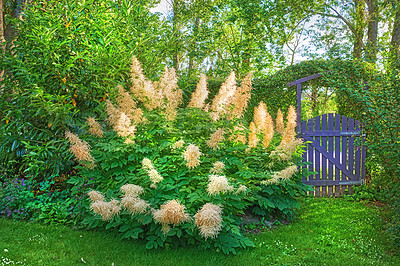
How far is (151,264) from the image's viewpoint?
3068 mm

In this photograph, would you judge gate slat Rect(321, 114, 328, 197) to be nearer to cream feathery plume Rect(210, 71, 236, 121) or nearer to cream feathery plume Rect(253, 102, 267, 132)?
cream feathery plume Rect(253, 102, 267, 132)

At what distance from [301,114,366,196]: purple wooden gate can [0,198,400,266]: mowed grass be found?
194cm

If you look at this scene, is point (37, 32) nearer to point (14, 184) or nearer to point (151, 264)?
point (14, 184)

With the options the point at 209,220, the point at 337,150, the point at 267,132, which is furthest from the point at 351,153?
the point at 209,220

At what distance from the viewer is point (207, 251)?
336cm

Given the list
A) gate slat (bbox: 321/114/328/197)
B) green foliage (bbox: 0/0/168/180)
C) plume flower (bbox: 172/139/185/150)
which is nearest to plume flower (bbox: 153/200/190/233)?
plume flower (bbox: 172/139/185/150)

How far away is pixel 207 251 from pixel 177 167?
1.02 meters

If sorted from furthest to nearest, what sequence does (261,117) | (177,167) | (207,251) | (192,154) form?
(261,117)
(177,167)
(207,251)
(192,154)

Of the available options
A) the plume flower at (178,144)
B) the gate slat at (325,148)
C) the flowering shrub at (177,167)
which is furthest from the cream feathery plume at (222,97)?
the gate slat at (325,148)

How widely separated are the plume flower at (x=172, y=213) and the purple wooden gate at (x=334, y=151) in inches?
166

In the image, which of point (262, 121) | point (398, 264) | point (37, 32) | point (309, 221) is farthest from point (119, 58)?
point (398, 264)

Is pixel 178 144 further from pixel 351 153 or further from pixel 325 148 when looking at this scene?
pixel 351 153

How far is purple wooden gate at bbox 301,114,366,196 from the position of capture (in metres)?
6.28

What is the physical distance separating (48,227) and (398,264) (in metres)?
4.30
